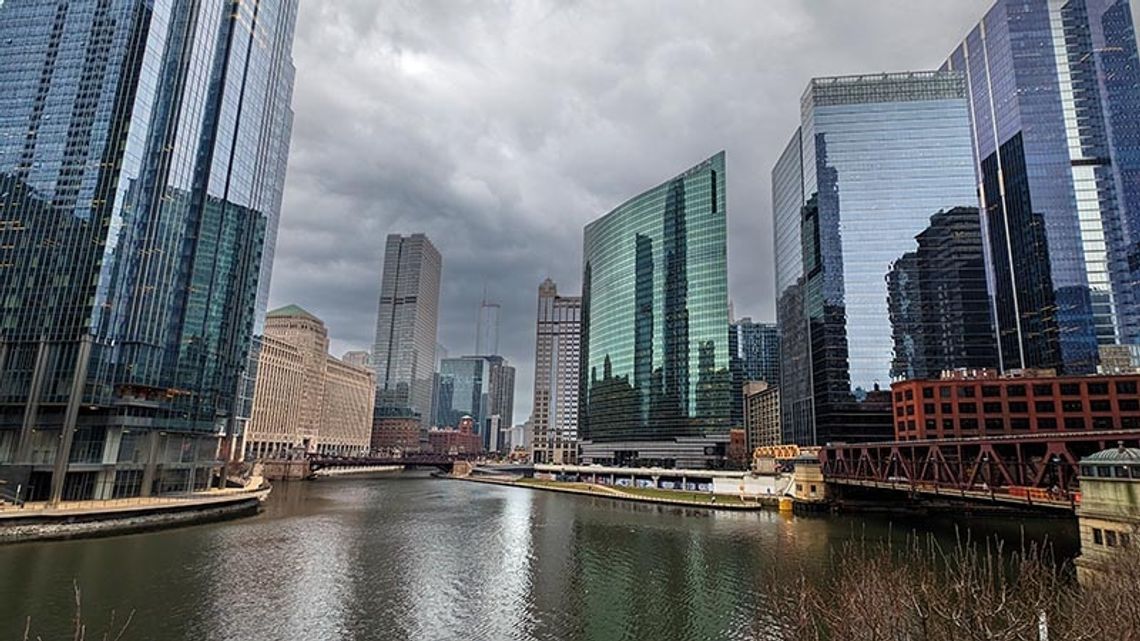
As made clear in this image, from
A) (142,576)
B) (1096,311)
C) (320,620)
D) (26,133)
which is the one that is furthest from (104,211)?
(1096,311)

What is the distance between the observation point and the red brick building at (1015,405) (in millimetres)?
133500

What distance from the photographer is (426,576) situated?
5800cm

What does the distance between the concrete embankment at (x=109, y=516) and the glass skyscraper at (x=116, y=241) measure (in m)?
10.6

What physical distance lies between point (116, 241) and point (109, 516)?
47491 mm

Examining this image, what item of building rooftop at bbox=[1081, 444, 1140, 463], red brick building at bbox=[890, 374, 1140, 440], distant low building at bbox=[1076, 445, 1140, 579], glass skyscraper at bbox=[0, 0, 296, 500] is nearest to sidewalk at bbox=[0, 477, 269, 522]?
glass skyscraper at bbox=[0, 0, 296, 500]

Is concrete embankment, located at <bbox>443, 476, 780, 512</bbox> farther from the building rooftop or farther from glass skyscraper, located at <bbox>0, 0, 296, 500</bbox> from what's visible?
glass skyscraper, located at <bbox>0, 0, 296, 500</bbox>

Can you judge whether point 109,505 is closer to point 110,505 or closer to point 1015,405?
point 110,505

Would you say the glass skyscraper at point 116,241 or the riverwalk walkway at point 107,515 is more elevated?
the glass skyscraper at point 116,241

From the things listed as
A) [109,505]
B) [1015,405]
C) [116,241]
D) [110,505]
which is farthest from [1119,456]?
[116,241]

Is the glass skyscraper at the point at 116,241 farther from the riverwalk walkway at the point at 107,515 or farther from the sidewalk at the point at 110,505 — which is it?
the riverwalk walkway at the point at 107,515

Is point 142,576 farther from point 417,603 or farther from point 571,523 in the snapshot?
point 571,523

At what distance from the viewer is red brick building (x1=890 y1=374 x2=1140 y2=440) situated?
13350 cm

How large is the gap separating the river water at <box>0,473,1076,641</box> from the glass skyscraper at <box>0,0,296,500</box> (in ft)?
89.8

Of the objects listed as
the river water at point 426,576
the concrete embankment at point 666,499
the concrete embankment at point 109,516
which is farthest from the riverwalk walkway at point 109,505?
the concrete embankment at point 666,499
